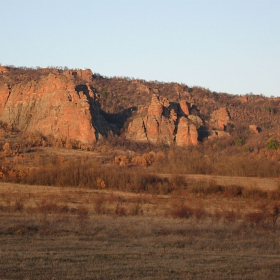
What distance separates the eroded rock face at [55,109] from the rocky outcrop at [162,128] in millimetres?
5412

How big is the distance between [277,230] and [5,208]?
14930 millimetres

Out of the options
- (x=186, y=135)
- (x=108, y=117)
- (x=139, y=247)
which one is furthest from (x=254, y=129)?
(x=139, y=247)

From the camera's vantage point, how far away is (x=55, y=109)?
268 feet

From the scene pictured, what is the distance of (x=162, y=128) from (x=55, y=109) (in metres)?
19.0

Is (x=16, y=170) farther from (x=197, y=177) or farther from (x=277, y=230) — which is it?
(x=277, y=230)

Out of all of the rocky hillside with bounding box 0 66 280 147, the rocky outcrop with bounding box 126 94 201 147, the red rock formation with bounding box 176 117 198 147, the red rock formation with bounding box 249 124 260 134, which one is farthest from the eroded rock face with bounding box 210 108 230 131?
the red rock formation with bounding box 176 117 198 147

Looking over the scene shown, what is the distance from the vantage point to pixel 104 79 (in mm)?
136875

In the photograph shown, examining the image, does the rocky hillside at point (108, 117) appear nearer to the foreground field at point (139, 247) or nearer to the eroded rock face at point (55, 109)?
the eroded rock face at point (55, 109)

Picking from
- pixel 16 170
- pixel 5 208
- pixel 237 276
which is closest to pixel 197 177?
pixel 16 170

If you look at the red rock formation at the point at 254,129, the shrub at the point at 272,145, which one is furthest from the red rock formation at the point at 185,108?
the shrub at the point at 272,145

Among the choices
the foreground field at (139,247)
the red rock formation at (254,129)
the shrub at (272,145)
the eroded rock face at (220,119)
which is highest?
the eroded rock face at (220,119)

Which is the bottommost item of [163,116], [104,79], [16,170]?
[16,170]

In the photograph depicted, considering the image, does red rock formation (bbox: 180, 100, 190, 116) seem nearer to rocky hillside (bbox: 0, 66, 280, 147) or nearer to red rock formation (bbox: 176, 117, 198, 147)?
rocky hillside (bbox: 0, 66, 280, 147)

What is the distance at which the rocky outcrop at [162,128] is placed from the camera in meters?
82.9
